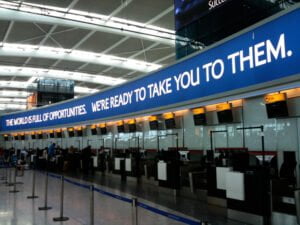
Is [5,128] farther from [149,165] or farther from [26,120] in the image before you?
[149,165]

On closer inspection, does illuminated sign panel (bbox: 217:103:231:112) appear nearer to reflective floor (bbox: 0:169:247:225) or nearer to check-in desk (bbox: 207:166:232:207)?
check-in desk (bbox: 207:166:232:207)

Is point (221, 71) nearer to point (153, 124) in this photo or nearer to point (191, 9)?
point (191, 9)

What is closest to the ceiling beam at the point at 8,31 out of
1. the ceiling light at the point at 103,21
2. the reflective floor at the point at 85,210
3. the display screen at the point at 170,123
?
the ceiling light at the point at 103,21

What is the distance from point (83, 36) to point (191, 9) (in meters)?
12.1

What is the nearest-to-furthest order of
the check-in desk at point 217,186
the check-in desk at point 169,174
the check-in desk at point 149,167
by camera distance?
the check-in desk at point 217,186 < the check-in desk at point 169,174 < the check-in desk at point 149,167

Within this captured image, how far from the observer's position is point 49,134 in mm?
20656

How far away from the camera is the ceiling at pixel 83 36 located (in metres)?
15.1

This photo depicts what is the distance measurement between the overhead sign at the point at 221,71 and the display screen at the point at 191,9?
2.09 meters

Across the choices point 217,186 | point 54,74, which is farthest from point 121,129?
point 54,74

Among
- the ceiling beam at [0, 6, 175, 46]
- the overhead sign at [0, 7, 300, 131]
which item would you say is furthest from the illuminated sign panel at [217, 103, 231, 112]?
the ceiling beam at [0, 6, 175, 46]

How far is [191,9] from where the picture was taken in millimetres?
8148

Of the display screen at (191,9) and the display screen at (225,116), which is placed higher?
the display screen at (191,9)

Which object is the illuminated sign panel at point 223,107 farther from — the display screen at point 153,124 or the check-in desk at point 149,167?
the display screen at point 153,124

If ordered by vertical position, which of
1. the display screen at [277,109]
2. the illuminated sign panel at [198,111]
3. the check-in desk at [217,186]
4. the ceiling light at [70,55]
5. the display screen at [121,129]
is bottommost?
the check-in desk at [217,186]
